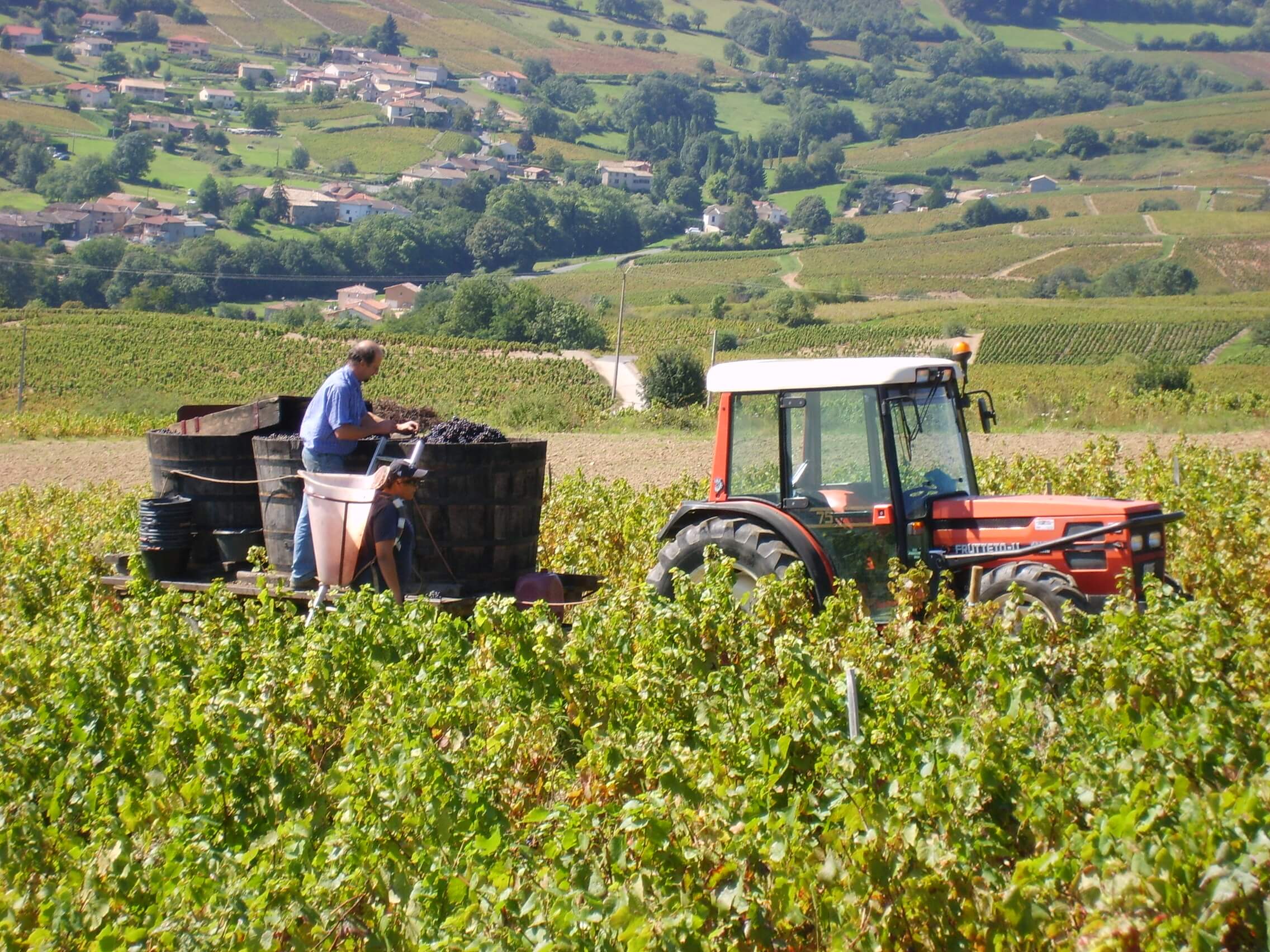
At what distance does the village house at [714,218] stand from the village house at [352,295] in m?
53.3

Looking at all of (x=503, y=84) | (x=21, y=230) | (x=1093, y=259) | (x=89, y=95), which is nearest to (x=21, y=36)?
(x=89, y=95)

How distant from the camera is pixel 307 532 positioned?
291 inches

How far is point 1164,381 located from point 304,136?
442 ft

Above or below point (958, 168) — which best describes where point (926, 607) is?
below

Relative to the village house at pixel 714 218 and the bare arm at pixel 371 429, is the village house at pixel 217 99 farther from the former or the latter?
the bare arm at pixel 371 429

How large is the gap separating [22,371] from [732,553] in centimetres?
4026

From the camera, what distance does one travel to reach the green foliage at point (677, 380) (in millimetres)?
39531

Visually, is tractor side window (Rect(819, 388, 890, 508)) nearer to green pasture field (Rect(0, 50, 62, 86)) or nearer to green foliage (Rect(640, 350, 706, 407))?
green foliage (Rect(640, 350, 706, 407))

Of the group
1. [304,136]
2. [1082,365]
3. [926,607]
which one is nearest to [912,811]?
[926,607]

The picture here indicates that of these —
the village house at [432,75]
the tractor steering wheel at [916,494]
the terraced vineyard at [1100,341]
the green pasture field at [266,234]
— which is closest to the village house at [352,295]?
the green pasture field at [266,234]

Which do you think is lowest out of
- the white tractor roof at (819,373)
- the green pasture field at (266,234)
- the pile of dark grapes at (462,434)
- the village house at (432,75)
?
the pile of dark grapes at (462,434)

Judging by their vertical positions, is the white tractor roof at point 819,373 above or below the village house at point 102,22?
below

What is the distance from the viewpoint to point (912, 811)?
3529 millimetres

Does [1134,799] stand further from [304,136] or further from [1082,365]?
[304,136]
